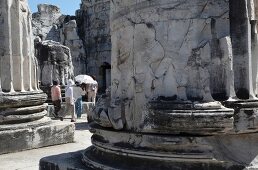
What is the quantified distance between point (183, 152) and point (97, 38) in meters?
21.6

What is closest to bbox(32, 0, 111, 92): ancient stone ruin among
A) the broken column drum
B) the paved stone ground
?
the paved stone ground

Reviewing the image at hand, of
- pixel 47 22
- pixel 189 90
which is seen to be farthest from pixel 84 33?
pixel 189 90

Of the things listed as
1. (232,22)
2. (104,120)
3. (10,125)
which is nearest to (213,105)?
(232,22)

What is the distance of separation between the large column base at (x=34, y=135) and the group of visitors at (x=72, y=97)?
4.21 metres

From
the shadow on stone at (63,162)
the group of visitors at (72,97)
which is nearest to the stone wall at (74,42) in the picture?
the group of visitors at (72,97)

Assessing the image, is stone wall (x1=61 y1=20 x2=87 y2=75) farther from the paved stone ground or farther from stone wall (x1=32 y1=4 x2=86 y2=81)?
the paved stone ground

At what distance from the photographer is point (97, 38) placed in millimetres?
24109

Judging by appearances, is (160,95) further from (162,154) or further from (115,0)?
(115,0)

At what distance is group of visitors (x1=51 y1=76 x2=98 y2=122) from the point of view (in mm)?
10898

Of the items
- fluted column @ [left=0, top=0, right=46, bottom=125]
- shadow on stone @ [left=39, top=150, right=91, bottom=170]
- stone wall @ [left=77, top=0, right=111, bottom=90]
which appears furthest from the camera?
stone wall @ [left=77, top=0, right=111, bottom=90]

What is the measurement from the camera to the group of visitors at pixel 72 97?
10.9m

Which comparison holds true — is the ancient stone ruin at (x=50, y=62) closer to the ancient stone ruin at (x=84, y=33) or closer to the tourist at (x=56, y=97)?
the tourist at (x=56, y=97)

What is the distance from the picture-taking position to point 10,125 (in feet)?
19.0

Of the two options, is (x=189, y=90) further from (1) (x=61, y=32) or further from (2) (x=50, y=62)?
(1) (x=61, y=32)
